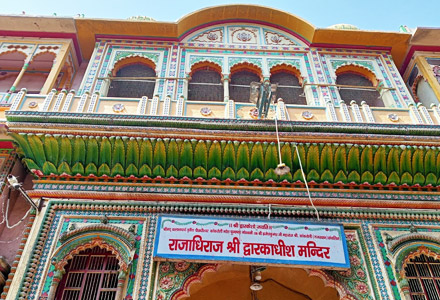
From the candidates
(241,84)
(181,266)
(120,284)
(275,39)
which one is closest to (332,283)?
(181,266)

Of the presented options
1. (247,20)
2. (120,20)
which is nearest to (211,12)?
(247,20)

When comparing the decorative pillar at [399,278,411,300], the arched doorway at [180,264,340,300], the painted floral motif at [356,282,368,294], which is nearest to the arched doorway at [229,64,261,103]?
the arched doorway at [180,264,340,300]

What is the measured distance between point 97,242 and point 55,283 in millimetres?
705

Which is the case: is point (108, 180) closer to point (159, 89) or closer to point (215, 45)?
point (159, 89)

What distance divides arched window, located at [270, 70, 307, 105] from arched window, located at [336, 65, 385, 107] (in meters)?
0.81

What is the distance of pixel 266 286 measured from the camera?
6797mm

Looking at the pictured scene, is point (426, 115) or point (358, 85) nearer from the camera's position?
point (426, 115)

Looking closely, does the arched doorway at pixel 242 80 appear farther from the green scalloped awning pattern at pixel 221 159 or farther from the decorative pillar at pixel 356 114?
the decorative pillar at pixel 356 114

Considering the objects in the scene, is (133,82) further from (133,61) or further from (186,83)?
(186,83)

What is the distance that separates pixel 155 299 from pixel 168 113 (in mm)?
2816

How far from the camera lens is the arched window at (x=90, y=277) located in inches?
198

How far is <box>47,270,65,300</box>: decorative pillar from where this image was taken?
4.88 metres

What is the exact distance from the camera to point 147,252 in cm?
530

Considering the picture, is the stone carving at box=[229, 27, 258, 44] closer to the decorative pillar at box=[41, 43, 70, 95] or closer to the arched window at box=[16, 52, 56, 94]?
the decorative pillar at box=[41, 43, 70, 95]
